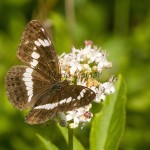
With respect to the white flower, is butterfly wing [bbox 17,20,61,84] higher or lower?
higher

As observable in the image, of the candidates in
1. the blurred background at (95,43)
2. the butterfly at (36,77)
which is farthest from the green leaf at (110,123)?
the blurred background at (95,43)

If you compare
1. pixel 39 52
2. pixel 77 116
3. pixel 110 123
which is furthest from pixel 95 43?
pixel 77 116

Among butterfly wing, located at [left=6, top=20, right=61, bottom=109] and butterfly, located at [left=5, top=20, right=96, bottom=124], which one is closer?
butterfly, located at [left=5, top=20, right=96, bottom=124]

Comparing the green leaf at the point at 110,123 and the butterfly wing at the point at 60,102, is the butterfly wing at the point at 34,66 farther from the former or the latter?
the green leaf at the point at 110,123

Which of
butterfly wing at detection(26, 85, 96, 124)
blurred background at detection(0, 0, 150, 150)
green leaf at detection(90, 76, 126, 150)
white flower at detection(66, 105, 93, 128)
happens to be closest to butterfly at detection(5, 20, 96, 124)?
butterfly wing at detection(26, 85, 96, 124)

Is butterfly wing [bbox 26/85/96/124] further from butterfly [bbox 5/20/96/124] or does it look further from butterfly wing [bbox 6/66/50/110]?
butterfly wing [bbox 6/66/50/110]

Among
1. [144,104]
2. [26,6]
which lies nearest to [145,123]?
[144,104]
